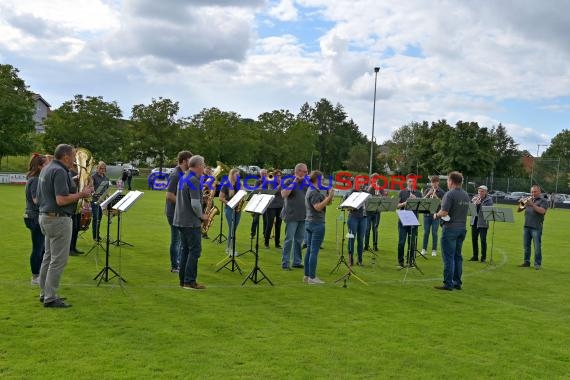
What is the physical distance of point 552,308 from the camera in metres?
8.90

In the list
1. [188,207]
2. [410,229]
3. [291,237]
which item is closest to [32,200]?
[188,207]

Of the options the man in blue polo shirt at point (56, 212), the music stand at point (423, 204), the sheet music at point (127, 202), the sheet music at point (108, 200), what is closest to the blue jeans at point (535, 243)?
the music stand at point (423, 204)

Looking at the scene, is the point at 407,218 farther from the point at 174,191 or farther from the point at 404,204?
the point at 174,191

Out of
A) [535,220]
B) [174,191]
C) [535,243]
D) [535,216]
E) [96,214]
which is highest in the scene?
[174,191]

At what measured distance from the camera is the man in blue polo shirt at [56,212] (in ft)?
23.2

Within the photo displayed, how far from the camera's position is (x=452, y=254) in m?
9.84

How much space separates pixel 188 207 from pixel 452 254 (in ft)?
16.4

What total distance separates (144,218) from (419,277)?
42.2 feet

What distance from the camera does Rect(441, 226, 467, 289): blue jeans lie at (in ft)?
32.0

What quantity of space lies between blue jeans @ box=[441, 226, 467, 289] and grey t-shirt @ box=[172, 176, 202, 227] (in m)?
4.54

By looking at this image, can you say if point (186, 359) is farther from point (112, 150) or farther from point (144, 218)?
point (112, 150)

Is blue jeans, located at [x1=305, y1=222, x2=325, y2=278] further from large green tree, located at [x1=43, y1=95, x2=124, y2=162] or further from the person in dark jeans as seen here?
large green tree, located at [x1=43, y1=95, x2=124, y2=162]

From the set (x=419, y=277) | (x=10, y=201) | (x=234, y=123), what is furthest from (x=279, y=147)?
(x=419, y=277)

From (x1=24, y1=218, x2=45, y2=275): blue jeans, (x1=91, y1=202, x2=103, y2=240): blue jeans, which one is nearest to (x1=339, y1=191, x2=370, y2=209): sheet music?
(x1=24, y1=218, x2=45, y2=275): blue jeans
